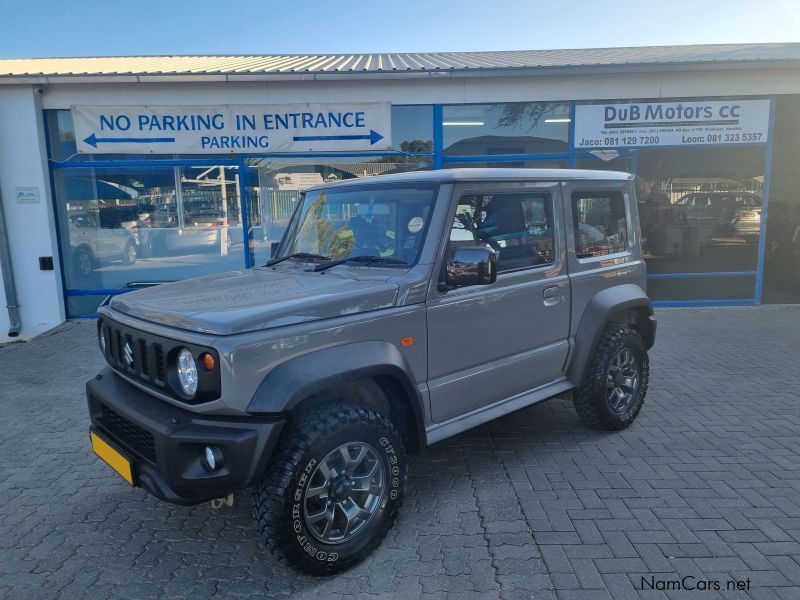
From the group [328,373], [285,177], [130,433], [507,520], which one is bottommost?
[507,520]

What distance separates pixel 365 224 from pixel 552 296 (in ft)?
4.54

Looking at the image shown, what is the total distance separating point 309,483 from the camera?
8.46 ft

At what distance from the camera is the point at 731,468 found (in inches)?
148

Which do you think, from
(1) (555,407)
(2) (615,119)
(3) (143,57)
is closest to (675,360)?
(1) (555,407)

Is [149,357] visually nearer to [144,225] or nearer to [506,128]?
[144,225]

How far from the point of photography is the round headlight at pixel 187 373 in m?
2.48

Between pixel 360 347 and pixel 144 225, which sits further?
pixel 144 225

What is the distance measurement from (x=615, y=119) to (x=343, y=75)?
14.3 ft

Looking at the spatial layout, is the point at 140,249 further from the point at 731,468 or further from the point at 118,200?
the point at 731,468

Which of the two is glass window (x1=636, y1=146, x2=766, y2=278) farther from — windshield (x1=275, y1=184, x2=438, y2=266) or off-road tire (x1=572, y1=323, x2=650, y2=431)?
windshield (x1=275, y1=184, x2=438, y2=266)

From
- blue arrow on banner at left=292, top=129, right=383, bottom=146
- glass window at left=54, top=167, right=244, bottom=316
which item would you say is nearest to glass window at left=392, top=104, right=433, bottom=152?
blue arrow on banner at left=292, top=129, right=383, bottom=146

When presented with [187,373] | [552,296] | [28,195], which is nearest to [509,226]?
[552,296]

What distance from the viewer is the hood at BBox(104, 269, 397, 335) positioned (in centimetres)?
252

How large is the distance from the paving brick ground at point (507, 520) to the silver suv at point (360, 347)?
339 millimetres
